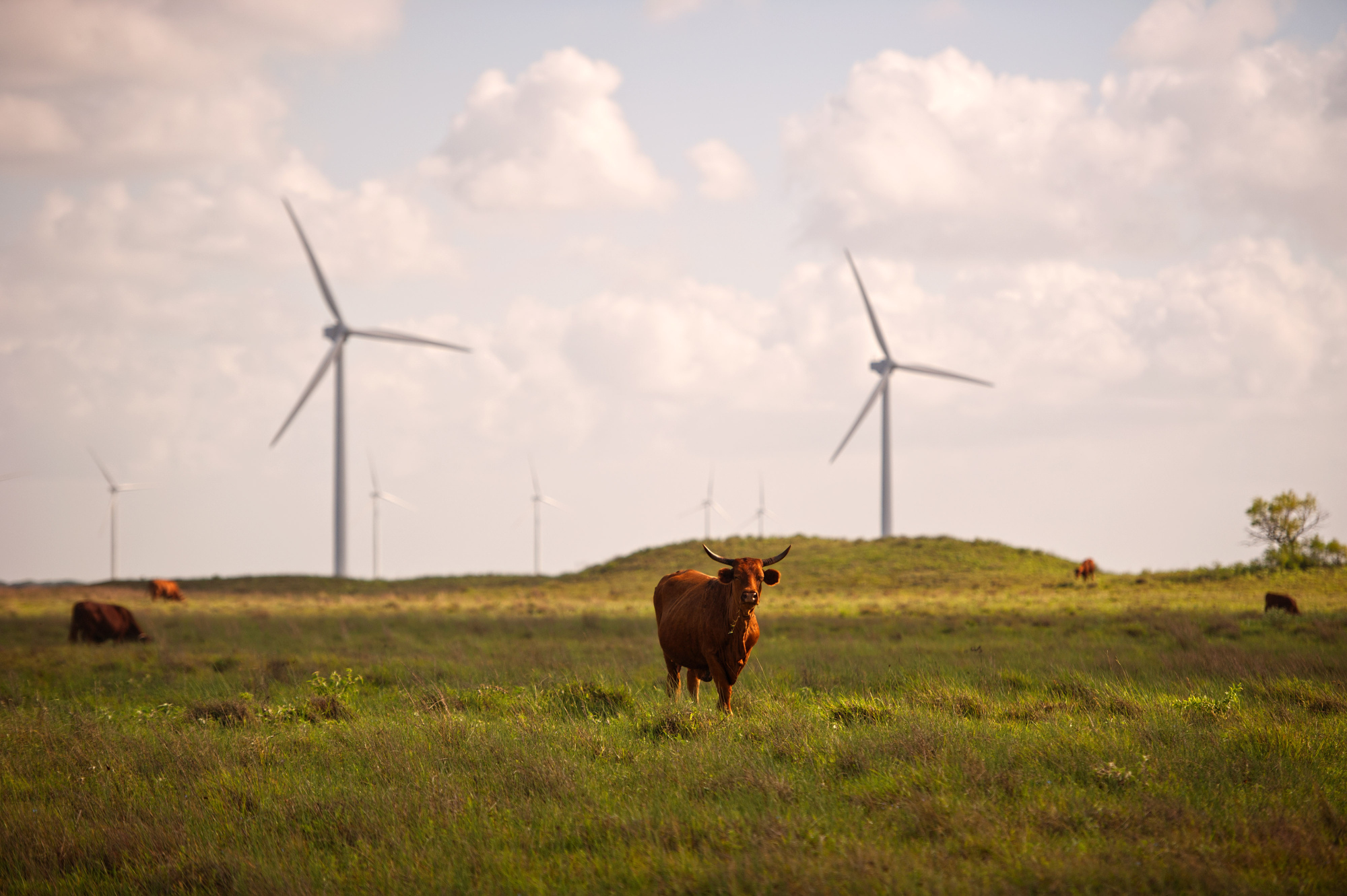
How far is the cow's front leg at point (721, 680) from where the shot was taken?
36.2 ft

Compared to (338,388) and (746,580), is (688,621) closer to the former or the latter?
(746,580)

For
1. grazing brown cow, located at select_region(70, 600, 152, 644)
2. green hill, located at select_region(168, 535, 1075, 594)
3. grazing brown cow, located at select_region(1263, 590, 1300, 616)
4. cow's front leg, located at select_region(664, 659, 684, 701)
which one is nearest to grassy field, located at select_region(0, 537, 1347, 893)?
cow's front leg, located at select_region(664, 659, 684, 701)

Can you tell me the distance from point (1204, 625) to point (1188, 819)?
19226 mm

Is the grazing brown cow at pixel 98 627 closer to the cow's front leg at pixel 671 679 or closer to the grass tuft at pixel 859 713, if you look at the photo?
the cow's front leg at pixel 671 679

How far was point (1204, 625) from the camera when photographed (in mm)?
23094

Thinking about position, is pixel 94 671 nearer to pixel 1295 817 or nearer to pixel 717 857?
pixel 717 857

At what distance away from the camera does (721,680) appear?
11211mm

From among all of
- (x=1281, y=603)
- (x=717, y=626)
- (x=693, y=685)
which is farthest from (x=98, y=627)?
(x=1281, y=603)

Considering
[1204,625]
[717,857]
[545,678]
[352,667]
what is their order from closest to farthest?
[717,857] → [545,678] → [352,667] → [1204,625]

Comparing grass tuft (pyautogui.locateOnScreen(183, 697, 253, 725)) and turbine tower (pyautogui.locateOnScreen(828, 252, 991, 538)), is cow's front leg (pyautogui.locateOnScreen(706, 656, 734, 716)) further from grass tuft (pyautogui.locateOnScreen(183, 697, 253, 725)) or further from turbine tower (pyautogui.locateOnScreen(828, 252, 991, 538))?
turbine tower (pyautogui.locateOnScreen(828, 252, 991, 538))

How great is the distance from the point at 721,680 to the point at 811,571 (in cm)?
4813

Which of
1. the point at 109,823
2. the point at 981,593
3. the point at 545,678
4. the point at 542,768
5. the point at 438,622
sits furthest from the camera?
the point at 981,593

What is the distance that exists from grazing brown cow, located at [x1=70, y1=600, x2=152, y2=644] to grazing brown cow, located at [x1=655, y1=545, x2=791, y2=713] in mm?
17814

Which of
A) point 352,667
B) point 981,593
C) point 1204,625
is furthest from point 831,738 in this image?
point 981,593
